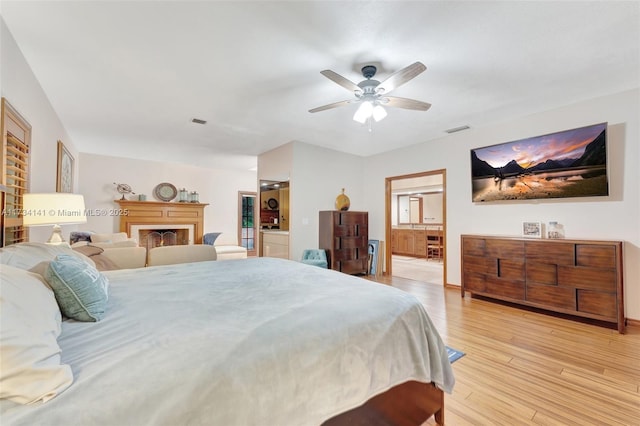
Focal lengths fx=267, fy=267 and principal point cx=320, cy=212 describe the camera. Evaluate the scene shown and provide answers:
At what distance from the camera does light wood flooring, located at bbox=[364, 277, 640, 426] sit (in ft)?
5.22

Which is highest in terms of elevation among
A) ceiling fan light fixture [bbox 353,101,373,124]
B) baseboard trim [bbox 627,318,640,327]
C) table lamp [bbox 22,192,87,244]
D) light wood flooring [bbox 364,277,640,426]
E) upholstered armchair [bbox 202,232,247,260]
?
ceiling fan light fixture [bbox 353,101,373,124]

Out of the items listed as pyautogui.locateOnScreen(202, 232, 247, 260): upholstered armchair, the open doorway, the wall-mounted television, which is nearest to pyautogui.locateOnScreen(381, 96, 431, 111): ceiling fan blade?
the wall-mounted television

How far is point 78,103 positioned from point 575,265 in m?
6.00

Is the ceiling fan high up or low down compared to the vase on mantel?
up

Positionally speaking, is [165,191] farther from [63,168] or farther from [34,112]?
[34,112]

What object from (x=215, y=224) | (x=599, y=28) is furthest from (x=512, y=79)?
(x=215, y=224)

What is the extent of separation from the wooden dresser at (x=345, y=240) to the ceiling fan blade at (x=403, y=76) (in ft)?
8.76

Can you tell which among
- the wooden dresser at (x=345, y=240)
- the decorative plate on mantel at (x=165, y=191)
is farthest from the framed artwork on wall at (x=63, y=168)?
the wooden dresser at (x=345, y=240)

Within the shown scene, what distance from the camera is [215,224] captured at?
731cm

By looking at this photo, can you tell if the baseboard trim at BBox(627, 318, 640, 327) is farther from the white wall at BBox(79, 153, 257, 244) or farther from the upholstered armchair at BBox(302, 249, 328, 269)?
the white wall at BBox(79, 153, 257, 244)

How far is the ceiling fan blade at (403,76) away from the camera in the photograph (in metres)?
1.96

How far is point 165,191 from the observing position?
6.62 meters

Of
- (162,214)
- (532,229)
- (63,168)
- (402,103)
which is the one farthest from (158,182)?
(532,229)

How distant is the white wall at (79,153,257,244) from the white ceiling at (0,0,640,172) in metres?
2.69
